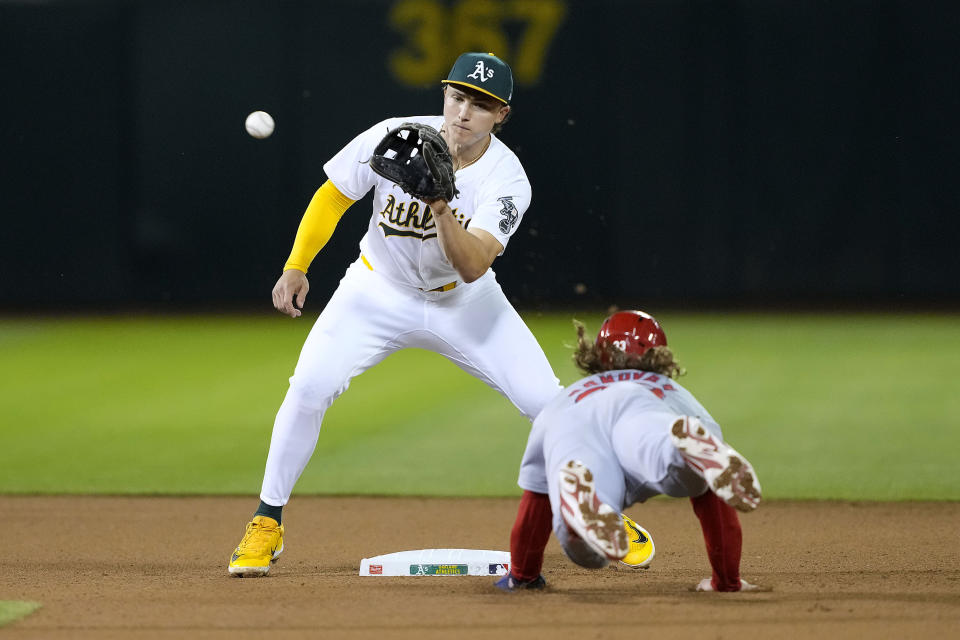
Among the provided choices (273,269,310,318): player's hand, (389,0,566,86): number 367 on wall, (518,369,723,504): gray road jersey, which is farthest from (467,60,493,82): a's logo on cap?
(389,0,566,86): number 367 on wall

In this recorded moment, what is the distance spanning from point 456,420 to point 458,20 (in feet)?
27.9

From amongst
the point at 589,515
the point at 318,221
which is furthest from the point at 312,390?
the point at 589,515

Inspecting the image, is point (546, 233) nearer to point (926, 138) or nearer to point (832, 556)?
point (926, 138)

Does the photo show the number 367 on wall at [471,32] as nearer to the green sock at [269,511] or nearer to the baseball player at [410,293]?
the baseball player at [410,293]

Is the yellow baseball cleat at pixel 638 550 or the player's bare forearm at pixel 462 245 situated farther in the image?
the yellow baseball cleat at pixel 638 550

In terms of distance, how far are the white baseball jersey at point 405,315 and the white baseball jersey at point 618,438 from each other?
2.40ft

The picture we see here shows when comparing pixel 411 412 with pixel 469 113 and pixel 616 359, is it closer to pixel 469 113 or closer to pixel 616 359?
pixel 469 113

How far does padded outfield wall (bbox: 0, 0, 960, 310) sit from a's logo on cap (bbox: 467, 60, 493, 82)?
11607 millimetres

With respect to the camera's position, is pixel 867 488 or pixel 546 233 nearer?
pixel 867 488

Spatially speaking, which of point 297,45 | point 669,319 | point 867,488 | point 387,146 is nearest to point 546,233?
point 669,319

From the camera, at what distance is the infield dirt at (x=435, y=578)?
3668 mm

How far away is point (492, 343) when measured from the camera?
488 centimetres

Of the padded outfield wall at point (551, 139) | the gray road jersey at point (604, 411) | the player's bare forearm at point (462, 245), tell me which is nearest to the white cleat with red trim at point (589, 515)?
the gray road jersey at point (604, 411)

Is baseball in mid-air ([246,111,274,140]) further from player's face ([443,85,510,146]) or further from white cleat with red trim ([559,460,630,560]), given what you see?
white cleat with red trim ([559,460,630,560])
